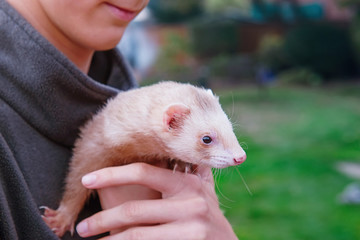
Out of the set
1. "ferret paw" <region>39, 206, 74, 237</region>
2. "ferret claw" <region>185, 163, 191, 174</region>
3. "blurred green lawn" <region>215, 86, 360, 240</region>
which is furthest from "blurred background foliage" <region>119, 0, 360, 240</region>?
"ferret paw" <region>39, 206, 74, 237</region>

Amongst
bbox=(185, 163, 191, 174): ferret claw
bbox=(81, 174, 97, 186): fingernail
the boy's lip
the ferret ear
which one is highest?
the boy's lip

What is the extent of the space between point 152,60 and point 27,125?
311 cm

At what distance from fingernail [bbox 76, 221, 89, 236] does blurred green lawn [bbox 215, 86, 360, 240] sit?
1.71 m

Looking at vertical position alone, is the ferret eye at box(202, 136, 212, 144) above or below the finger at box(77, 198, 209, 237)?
above

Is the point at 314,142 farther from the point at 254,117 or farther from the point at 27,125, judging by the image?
the point at 27,125

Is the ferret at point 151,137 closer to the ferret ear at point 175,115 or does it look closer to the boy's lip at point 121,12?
the ferret ear at point 175,115

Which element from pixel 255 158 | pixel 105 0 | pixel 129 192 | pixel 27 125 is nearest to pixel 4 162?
pixel 27 125

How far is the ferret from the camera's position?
0.95 metres

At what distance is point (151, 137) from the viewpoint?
A: 971 millimetres

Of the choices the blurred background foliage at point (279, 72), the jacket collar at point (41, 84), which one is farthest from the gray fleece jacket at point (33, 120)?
the blurred background foliage at point (279, 72)

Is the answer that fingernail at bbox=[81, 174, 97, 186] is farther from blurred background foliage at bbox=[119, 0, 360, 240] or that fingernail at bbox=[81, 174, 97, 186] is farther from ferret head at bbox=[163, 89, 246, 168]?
blurred background foliage at bbox=[119, 0, 360, 240]

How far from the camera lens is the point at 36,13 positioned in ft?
3.21

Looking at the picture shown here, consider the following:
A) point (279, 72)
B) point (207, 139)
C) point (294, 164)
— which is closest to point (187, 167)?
point (207, 139)

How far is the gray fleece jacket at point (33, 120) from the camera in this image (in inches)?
33.0
